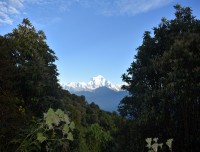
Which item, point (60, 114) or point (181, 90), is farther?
point (181, 90)

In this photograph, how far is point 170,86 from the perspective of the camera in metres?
17.8

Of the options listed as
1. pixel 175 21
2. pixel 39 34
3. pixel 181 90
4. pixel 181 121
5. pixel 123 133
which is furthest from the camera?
pixel 39 34

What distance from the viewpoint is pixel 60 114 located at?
97.2 inches

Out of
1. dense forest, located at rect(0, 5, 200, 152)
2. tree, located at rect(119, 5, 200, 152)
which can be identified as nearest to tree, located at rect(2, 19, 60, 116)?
dense forest, located at rect(0, 5, 200, 152)

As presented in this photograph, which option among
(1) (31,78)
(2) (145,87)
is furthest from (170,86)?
(1) (31,78)

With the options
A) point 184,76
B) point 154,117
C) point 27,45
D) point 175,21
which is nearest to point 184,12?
point 175,21

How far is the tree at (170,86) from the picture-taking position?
14656mm

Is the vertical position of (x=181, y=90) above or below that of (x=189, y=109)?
above

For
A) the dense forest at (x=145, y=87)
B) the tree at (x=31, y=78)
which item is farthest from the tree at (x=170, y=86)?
the tree at (x=31, y=78)

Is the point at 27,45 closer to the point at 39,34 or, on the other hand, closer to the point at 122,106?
the point at 39,34

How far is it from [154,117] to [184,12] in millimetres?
11820

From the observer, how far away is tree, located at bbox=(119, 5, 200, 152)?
577 inches

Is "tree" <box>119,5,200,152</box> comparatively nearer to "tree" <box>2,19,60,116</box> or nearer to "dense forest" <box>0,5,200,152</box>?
"dense forest" <box>0,5,200,152</box>

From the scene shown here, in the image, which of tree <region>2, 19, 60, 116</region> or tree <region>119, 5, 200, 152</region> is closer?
tree <region>119, 5, 200, 152</region>
